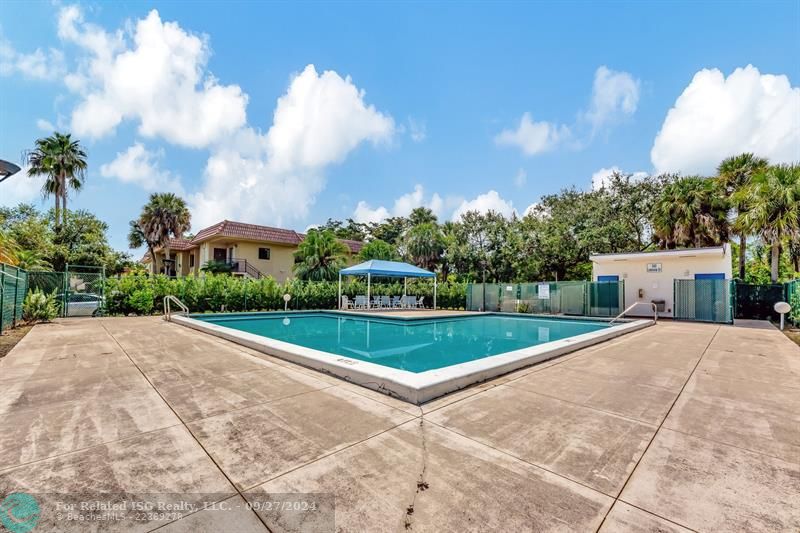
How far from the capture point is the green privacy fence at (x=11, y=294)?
866cm

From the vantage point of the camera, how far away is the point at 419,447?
9.68 feet

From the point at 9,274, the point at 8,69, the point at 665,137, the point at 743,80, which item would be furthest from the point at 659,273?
the point at 8,69

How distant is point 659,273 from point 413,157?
13.4 meters

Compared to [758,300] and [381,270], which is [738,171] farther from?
[381,270]

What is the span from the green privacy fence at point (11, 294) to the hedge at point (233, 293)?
323cm

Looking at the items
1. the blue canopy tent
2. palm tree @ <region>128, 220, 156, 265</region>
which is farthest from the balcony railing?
palm tree @ <region>128, 220, 156, 265</region>

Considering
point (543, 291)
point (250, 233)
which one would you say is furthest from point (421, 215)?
point (543, 291)

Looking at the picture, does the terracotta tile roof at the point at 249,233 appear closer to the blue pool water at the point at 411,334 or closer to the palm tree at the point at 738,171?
the blue pool water at the point at 411,334

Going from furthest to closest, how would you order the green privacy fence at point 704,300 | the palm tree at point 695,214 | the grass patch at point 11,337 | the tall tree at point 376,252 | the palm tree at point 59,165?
1. the tall tree at point 376,252
2. the palm tree at point 59,165
3. the palm tree at point 695,214
4. the green privacy fence at point 704,300
5. the grass patch at point 11,337

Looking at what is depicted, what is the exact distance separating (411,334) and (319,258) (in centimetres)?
1077

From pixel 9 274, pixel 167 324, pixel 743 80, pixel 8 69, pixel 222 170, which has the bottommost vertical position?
pixel 167 324

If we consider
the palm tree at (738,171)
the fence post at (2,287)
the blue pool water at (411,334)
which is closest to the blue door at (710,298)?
the blue pool water at (411,334)

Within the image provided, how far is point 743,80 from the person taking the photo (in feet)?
42.4

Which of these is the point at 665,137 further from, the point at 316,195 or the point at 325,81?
the point at 316,195
